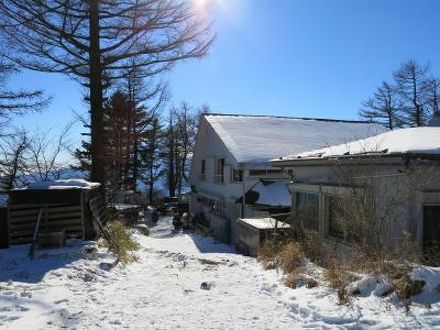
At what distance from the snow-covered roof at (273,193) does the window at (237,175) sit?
155 centimetres

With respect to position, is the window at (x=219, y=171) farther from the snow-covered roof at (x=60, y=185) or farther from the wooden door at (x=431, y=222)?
the wooden door at (x=431, y=222)

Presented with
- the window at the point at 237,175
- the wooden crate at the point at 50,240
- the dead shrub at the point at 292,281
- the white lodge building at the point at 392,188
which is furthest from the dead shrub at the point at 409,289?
the window at the point at 237,175

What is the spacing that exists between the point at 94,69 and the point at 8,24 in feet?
9.79

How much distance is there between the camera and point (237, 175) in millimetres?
25469

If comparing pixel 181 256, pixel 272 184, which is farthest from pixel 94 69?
pixel 272 184

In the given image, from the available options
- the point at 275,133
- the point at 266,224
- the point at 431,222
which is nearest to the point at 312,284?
the point at 431,222

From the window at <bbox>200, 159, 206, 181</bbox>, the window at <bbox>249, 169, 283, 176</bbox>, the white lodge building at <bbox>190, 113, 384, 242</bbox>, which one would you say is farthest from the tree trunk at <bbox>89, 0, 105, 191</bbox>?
the window at <bbox>200, 159, 206, 181</bbox>

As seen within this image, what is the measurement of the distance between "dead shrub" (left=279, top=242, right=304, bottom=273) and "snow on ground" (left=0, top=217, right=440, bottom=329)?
0.27 metres

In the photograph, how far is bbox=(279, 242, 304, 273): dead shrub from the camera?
926 cm

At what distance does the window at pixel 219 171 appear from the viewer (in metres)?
28.0

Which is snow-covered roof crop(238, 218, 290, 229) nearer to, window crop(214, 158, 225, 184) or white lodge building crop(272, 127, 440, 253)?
white lodge building crop(272, 127, 440, 253)

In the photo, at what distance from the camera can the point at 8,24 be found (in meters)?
15.5

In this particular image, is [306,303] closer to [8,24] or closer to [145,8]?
[145,8]

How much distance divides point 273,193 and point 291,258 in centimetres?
1284
